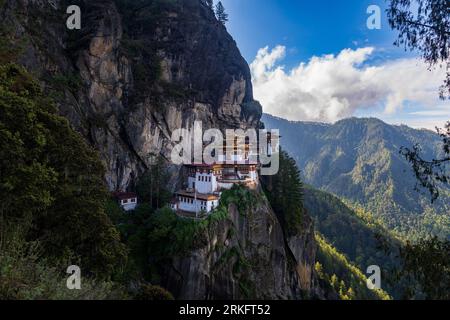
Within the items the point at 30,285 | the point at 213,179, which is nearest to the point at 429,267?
the point at 30,285

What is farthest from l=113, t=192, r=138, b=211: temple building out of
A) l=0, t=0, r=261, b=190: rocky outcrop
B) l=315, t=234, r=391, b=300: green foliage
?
l=315, t=234, r=391, b=300: green foliage

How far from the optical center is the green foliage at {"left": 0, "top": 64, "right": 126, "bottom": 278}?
361 inches

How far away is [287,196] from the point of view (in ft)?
139

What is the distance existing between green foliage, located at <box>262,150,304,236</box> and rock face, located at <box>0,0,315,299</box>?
8.81 ft

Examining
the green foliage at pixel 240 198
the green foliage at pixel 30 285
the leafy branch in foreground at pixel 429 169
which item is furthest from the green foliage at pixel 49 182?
the green foliage at pixel 240 198

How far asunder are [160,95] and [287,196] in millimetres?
22432

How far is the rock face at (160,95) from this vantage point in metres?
A: 26.6

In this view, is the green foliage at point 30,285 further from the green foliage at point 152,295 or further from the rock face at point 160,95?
the rock face at point 160,95

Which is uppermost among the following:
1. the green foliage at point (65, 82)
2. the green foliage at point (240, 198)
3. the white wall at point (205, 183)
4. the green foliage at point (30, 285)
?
the green foliage at point (65, 82)

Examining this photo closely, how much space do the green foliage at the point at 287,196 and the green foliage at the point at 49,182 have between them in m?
32.8

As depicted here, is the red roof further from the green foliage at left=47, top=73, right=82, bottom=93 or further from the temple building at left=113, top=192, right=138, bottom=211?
the green foliage at left=47, top=73, right=82, bottom=93

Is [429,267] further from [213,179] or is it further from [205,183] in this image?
[205,183]

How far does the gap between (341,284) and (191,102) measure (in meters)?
52.1

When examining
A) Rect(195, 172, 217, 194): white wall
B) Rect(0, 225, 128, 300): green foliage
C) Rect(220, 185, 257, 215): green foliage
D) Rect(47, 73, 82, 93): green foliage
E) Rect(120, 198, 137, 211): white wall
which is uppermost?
Rect(47, 73, 82, 93): green foliage
